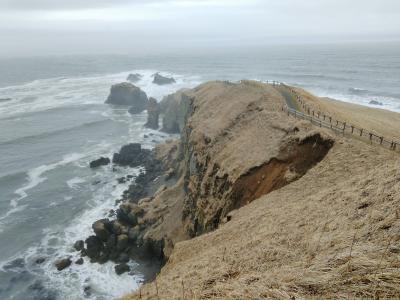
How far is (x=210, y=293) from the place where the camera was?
872 cm

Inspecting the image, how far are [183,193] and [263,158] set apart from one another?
12937 millimetres

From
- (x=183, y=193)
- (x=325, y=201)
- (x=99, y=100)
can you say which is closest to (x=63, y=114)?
(x=99, y=100)

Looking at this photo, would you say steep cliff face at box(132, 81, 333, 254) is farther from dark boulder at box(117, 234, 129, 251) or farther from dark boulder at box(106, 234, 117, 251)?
dark boulder at box(106, 234, 117, 251)

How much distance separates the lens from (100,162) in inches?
2019

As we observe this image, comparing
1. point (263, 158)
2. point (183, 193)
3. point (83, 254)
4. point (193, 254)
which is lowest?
point (83, 254)

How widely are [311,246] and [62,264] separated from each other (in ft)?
79.4

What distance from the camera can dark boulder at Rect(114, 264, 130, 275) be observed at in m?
28.1

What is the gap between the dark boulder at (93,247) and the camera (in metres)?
30.4

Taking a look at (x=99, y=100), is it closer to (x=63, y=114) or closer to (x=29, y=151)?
(x=63, y=114)

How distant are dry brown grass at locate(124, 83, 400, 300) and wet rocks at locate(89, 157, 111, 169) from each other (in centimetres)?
3534

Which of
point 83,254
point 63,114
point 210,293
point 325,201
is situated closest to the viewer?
point 210,293

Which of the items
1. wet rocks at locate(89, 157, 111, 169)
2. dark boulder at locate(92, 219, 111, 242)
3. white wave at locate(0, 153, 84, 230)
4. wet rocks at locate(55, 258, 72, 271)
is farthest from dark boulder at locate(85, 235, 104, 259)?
wet rocks at locate(89, 157, 111, 169)

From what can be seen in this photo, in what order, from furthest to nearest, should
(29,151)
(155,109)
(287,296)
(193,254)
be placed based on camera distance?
(155,109)
(29,151)
(193,254)
(287,296)

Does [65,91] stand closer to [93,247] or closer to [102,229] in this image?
[102,229]
